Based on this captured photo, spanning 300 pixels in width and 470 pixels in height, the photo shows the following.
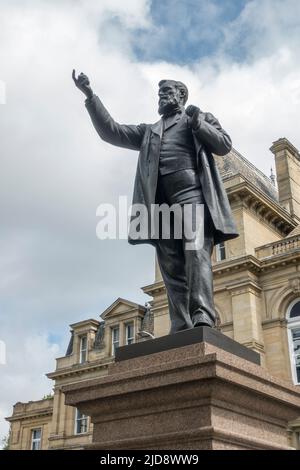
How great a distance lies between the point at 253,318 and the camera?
81.4 ft

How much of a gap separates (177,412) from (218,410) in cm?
32

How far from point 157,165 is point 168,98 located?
86 cm

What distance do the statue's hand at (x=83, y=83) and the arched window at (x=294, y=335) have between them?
20.2 metres

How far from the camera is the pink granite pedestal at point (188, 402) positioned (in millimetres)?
4344

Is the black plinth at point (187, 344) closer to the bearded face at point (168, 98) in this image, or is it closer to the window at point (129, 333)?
the bearded face at point (168, 98)

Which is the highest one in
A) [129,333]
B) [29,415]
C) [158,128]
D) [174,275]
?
[129,333]

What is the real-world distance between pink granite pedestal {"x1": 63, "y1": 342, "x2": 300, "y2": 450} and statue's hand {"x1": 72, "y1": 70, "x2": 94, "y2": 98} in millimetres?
2803

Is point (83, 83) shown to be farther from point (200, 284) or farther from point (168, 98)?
point (200, 284)

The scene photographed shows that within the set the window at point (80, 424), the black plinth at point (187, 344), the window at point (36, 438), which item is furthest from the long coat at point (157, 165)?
the window at point (36, 438)

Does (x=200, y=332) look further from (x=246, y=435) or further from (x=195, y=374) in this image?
(x=246, y=435)

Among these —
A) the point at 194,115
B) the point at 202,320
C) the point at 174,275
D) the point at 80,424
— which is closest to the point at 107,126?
the point at 194,115

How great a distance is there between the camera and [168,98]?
6.36 metres
